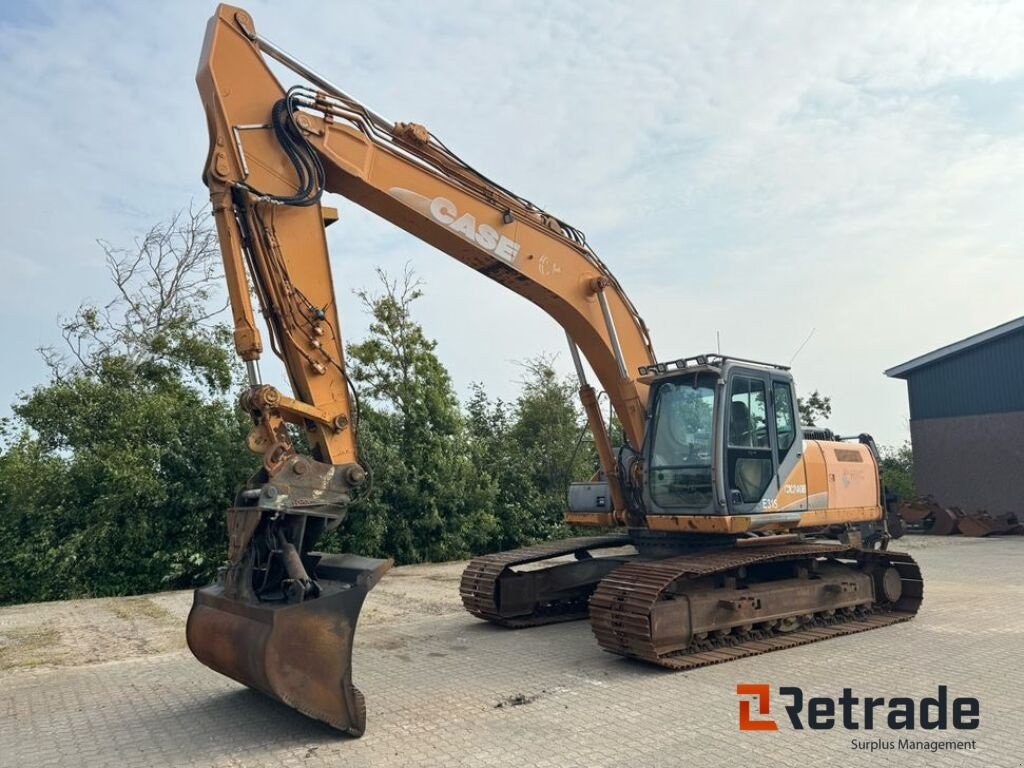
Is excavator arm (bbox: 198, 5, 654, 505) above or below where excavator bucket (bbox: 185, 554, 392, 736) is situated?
above

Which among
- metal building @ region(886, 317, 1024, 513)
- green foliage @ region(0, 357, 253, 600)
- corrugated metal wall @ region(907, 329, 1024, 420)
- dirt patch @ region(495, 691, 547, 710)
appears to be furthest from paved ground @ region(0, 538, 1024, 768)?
corrugated metal wall @ region(907, 329, 1024, 420)

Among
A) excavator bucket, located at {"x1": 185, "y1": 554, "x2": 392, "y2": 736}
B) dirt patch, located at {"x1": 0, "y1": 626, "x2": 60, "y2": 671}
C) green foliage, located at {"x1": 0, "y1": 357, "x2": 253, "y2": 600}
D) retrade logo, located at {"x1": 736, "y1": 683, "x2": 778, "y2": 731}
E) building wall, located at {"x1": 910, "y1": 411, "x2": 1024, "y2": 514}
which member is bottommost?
dirt patch, located at {"x1": 0, "y1": 626, "x2": 60, "y2": 671}

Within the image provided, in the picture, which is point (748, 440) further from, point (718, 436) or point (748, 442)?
point (718, 436)

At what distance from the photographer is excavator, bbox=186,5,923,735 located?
523 centimetres

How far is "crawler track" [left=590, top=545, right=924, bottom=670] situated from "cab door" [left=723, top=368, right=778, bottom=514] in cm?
58

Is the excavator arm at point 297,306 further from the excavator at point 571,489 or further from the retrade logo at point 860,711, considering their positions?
the retrade logo at point 860,711

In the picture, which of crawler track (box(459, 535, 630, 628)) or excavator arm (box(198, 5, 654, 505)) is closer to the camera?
excavator arm (box(198, 5, 654, 505))

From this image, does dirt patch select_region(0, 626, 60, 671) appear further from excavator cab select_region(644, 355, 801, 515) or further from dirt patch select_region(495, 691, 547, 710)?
excavator cab select_region(644, 355, 801, 515)

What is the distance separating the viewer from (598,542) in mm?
9070

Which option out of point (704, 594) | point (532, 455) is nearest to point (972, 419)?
point (532, 455)

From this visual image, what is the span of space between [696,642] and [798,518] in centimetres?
178

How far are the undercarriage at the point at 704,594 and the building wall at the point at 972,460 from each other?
45.5 ft

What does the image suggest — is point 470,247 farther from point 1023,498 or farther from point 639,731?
point 1023,498

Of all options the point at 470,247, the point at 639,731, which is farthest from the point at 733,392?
the point at 639,731
